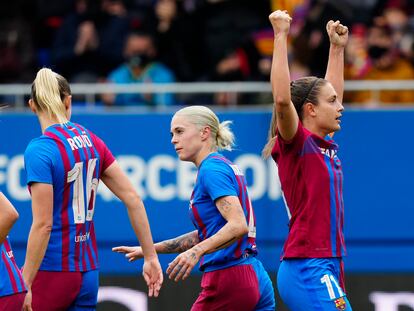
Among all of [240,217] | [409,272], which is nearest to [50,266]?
[240,217]

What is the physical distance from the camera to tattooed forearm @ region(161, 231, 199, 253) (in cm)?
705

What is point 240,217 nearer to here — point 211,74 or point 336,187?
point 336,187

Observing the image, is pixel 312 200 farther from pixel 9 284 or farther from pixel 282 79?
pixel 9 284

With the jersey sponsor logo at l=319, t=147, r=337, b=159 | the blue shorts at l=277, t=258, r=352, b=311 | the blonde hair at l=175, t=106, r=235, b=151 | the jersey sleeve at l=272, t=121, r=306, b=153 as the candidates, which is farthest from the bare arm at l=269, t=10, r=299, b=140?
the blue shorts at l=277, t=258, r=352, b=311

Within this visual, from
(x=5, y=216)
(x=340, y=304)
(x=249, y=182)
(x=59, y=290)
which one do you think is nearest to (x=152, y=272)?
(x=59, y=290)

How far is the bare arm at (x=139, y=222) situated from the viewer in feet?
22.0

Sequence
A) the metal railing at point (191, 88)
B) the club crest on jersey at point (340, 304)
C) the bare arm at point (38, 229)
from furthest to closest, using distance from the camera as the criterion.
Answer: the metal railing at point (191, 88) < the club crest on jersey at point (340, 304) < the bare arm at point (38, 229)

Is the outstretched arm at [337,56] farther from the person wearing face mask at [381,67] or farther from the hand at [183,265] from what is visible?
the person wearing face mask at [381,67]

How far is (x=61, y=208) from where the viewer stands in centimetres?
652

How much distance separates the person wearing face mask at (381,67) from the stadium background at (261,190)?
2.73 ft

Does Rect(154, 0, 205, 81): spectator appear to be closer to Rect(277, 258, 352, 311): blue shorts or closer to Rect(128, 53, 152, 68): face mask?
Rect(128, 53, 152, 68): face mask

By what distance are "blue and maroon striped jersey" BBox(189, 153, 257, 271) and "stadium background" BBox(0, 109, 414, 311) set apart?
291 cm

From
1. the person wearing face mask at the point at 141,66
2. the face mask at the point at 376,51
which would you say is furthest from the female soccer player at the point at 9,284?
the face mask at the point at 376,51

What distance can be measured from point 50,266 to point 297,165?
1630 millimetres
